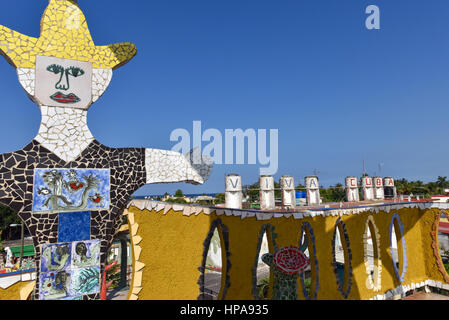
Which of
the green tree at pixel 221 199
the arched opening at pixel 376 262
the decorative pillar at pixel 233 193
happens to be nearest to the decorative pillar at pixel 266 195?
the decorative pillar at pixel 233 193

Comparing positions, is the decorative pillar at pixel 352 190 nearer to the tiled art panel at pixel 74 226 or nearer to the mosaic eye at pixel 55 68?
the tiled art panel at pixel 74 226

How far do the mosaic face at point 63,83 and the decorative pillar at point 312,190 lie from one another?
42.4 feet

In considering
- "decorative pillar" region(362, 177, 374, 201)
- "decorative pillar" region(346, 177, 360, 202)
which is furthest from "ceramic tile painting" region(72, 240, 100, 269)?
"decorative pillar" region(362, 177, 374, 201)

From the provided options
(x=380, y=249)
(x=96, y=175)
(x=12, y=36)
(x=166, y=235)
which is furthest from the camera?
(x=380, y=249)

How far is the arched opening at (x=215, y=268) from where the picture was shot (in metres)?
10.6

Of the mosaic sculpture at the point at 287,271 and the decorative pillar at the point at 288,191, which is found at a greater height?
the decorative pillar at the point at 288,191

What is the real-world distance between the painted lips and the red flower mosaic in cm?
767

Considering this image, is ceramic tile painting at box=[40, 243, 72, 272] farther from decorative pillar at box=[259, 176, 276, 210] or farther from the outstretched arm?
decorative pillar at box=[259, 176, 276, 210]

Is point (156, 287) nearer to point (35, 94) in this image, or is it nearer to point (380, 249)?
point (35, 94)

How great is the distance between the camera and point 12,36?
847cm

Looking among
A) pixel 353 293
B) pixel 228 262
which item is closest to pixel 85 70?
pixel 228 262

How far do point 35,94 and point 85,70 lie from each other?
1.64 metres

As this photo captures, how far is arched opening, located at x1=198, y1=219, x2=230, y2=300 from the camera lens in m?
10.6

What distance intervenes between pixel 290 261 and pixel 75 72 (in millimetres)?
8569
